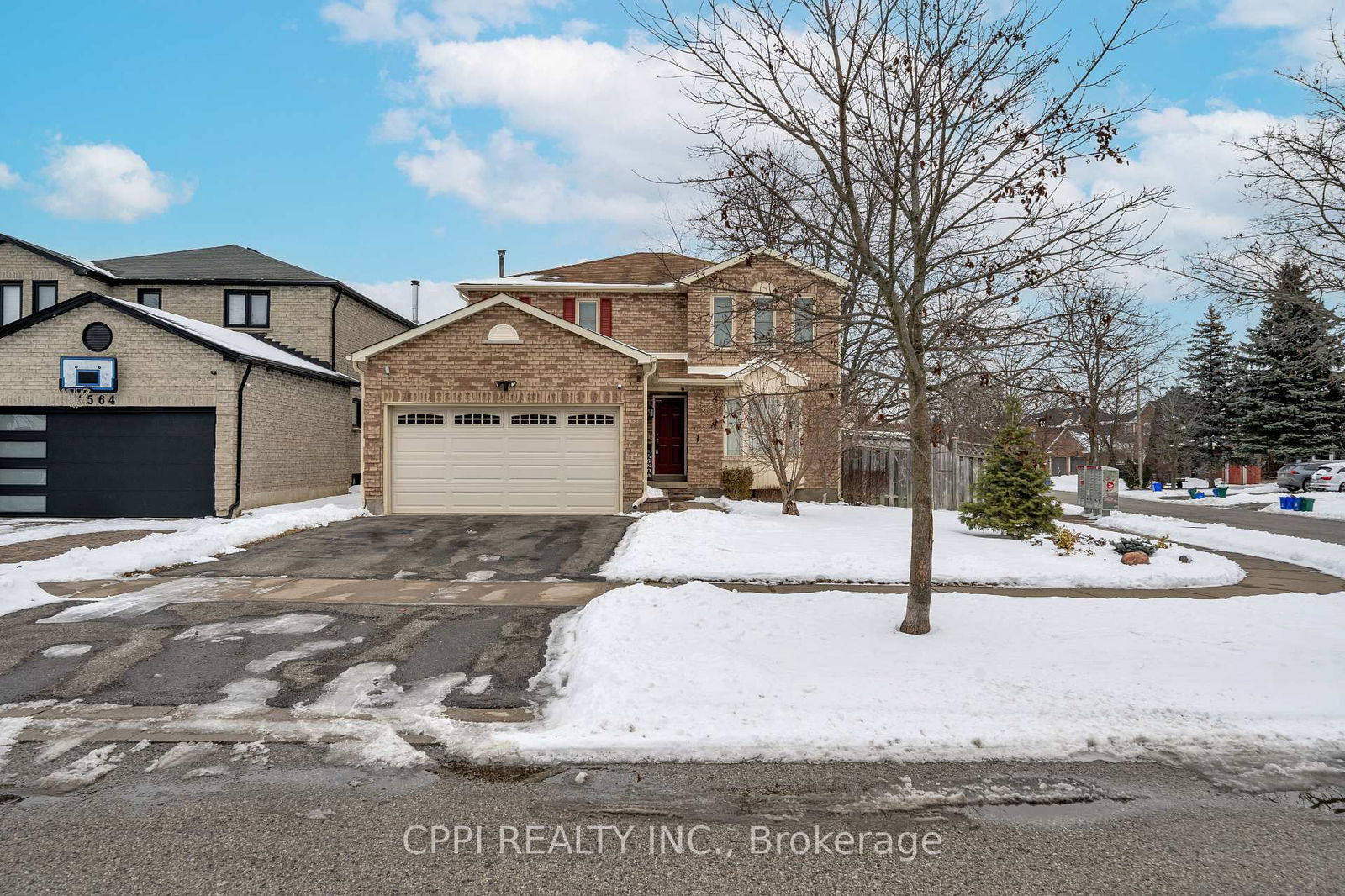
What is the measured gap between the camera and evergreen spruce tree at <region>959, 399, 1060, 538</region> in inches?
493

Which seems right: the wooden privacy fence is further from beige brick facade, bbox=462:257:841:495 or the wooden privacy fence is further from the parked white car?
the parked white car

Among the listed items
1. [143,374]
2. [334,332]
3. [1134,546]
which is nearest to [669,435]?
[334,332]

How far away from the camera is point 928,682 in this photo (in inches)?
210

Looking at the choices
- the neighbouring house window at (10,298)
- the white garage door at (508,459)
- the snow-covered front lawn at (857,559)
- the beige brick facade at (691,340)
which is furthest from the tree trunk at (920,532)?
the neighbouring house window at (10,298)

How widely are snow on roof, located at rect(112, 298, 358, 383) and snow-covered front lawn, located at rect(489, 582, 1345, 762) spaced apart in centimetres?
1327

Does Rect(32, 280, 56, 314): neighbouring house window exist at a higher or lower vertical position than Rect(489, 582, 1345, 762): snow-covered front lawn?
higher

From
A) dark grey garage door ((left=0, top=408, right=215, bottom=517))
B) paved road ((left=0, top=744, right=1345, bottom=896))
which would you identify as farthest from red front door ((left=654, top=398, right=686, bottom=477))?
paved road ((left=0, top=744, right=1345, bottom=896))

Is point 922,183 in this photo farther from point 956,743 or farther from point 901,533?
point 901,533

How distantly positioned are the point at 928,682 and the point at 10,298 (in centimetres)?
2745

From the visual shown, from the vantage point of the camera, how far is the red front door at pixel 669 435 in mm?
19953

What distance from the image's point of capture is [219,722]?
4.80 m

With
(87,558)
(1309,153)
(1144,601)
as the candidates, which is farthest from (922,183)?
(87,558)

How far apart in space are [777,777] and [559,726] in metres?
1.44

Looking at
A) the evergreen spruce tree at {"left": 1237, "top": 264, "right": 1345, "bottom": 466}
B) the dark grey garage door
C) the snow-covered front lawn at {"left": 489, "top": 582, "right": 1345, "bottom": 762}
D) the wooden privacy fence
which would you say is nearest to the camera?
the snow-covered front lawn at {"left": 489, "top": 582, "right": 1345, "bottom": 762}
